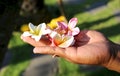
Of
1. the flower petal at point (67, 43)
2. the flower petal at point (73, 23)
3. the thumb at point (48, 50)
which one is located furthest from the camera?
the flower petal at point (73, 23)

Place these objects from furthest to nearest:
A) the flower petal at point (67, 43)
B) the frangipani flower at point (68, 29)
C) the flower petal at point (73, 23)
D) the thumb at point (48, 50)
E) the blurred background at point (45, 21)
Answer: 1. the blurred background at point (45, 21)
2. the flower petal at point (73, 23)
3. the frangipani flower at point (68, 29)
4. the flower petal at point (67, 43)
5. the thumb at point (48, 50)

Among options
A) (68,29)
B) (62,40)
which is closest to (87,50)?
(62,40)

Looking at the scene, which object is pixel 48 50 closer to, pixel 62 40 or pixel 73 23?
pixel 62 40

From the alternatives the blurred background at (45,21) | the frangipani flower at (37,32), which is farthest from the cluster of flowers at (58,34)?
the blurred background at (45,21)

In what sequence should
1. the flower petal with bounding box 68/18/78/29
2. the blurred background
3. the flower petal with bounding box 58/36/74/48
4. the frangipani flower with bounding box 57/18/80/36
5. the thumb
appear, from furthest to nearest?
the blurred background, the flower petal with bounding box 68/18/78/29, the frangipani flower with bounding box 57/18/80/36, the flower petal with bounding box 58/36/74/48, the thumb

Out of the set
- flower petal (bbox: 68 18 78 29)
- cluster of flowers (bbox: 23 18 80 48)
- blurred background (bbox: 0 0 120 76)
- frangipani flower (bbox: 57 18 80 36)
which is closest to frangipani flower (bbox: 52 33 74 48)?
cluster of flowers (bbox: 23 18 80 48)

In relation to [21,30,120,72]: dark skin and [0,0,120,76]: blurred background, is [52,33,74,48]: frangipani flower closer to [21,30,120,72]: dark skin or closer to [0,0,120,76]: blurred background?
[21,30,120,72]: dark skin

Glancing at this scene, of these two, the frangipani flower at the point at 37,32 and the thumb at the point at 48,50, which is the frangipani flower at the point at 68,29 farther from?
the thumb at the point at 48,50
